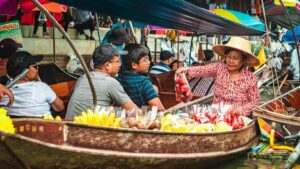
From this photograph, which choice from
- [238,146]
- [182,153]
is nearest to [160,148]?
[182,153]

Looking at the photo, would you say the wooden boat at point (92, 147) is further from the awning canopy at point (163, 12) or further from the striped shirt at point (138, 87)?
the awning canopy at point (163, 12)

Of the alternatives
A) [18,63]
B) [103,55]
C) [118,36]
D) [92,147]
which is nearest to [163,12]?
[118,36]

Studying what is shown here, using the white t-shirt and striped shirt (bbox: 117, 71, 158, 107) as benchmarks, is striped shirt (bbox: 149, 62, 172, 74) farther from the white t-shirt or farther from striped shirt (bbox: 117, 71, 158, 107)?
the white t-shirt

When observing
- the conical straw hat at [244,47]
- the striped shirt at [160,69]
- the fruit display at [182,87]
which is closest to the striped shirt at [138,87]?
Result: the fruit display at [182,87]

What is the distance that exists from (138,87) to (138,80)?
0.07 metres

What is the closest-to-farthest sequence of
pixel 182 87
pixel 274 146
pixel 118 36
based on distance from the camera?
pixel 182 87 → pixel 274 146 → pixel 118 36

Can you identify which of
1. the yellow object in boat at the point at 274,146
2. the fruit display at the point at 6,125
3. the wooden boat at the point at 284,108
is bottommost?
the yellow object in boat at the point at 274,146

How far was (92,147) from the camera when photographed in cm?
313

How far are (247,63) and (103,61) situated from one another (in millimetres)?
1892

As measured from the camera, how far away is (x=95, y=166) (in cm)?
322

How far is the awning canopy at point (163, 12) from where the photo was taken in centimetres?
495

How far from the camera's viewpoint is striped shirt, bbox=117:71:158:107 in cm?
432

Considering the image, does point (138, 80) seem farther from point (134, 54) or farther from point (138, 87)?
point (134, 54)

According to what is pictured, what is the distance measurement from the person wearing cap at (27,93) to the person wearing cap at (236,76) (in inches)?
63.5
